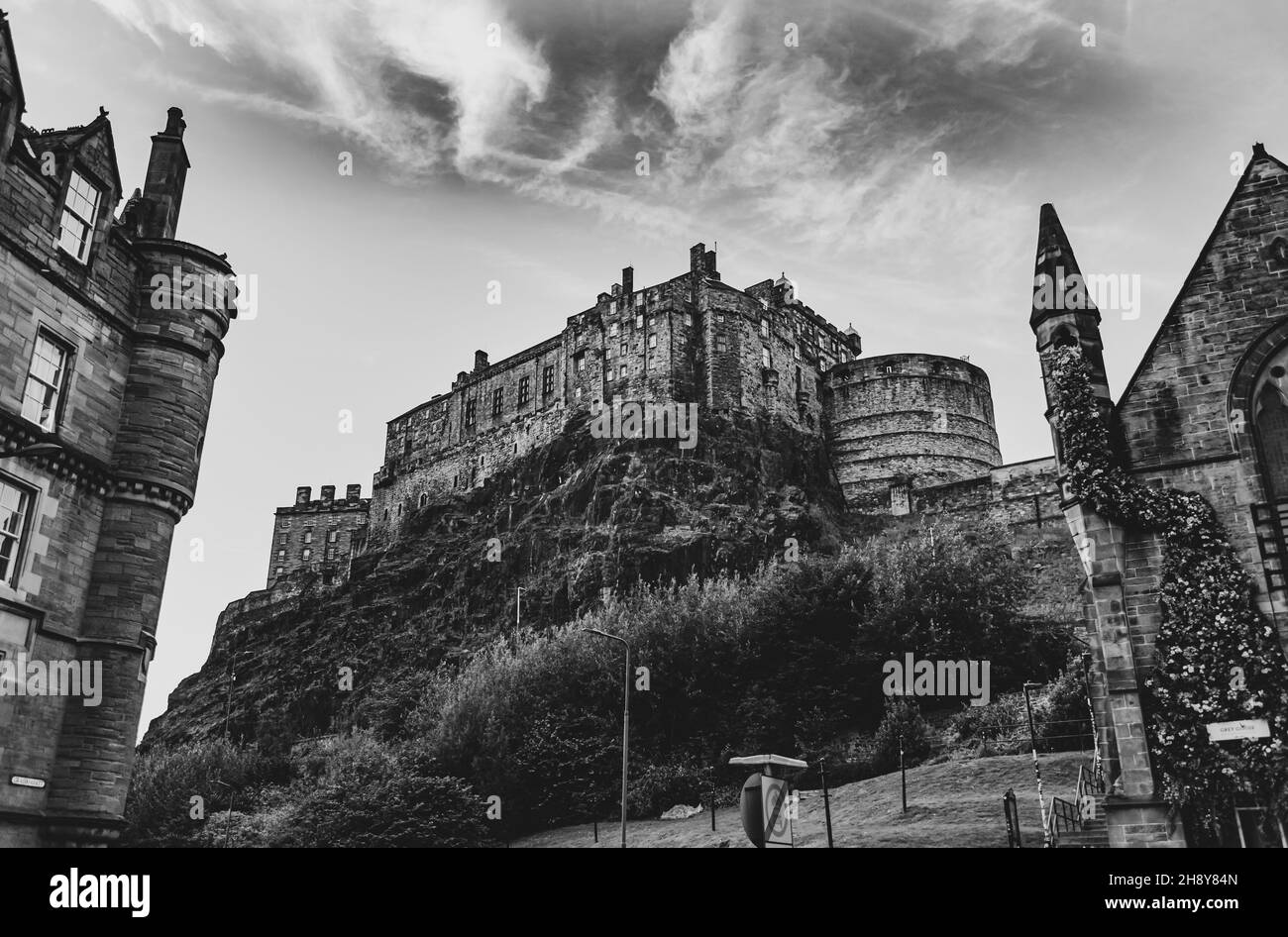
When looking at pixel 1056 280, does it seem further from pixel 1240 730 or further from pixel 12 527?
pixel 12 527

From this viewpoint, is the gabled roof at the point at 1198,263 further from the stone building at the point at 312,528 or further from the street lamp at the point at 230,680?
the stone building at the point at 312,528

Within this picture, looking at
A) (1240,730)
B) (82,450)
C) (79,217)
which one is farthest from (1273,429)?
(79,217)

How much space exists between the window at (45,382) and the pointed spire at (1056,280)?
750 inches

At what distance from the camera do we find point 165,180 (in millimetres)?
24156

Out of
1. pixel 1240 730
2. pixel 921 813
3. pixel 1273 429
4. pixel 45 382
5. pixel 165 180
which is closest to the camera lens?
pixel 1240 730

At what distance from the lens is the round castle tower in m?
70.3

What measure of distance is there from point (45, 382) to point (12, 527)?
9.31 feet

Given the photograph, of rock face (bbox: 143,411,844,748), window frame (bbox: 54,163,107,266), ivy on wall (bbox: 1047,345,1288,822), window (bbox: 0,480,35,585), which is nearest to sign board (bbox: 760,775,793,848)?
ivy on wall (bbox: 1047,345,1288,822)

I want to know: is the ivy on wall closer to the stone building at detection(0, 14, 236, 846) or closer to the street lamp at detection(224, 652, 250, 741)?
the stone building at detection(0, 14, 236, 846)

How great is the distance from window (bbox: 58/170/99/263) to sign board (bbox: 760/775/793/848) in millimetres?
17617

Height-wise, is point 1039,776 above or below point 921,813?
above

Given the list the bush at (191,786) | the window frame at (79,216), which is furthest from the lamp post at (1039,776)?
the bush at (191,786)

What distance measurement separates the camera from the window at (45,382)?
1938cm
